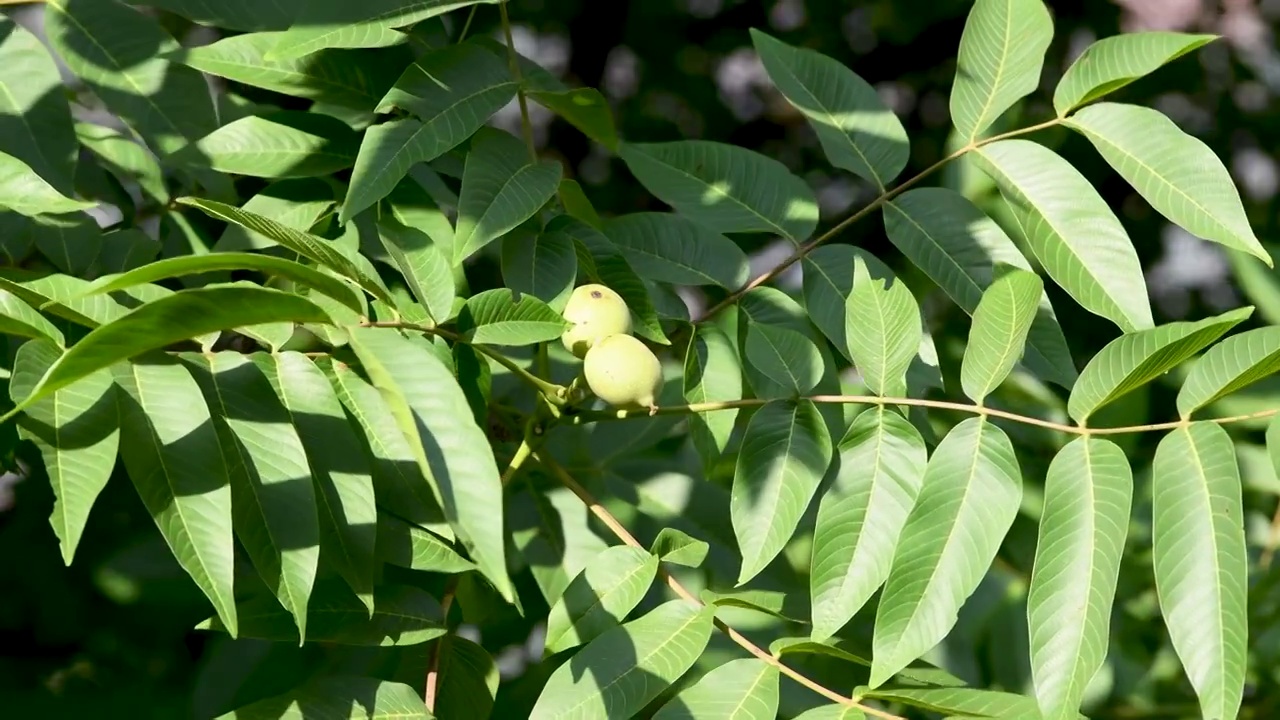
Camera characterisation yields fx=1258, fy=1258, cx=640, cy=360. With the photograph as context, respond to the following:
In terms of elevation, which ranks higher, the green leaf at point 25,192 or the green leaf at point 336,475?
the green leaf at point 25,192

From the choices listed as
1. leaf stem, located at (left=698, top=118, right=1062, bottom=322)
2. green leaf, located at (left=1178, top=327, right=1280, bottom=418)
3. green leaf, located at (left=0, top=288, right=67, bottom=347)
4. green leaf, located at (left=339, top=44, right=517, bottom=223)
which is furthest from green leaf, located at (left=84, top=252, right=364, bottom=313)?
green leaf, located at (left=1178, top=327, right=1280, bottom=418)

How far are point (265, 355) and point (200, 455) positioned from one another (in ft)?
0.37

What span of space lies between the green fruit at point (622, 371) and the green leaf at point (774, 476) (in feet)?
0.32

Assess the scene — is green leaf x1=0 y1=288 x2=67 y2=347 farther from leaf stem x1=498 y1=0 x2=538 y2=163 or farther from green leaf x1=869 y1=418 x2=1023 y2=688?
green leaf x1=869 y1=418 x2=1023 y2=688

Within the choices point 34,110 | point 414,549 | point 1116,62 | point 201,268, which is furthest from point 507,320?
point 1116,62

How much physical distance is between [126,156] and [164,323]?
26.2 inches

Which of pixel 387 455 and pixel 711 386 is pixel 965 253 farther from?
pixel 387 455

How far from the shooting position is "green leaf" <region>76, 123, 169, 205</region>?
1299 mm

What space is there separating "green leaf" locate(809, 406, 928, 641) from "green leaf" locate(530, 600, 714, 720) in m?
0.10

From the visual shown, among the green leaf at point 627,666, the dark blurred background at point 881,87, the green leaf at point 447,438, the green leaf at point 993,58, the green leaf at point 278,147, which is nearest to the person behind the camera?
the green leaf at point 447,438

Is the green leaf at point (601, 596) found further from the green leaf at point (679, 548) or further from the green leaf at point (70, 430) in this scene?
the green leaf at point (70, 430)

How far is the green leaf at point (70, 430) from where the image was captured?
0.85 metres

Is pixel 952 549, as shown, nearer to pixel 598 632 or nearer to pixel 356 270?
pixel 598 632

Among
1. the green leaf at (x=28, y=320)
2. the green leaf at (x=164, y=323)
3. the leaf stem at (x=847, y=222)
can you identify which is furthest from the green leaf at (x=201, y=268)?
the leaf stem at (x=847, y=222)
